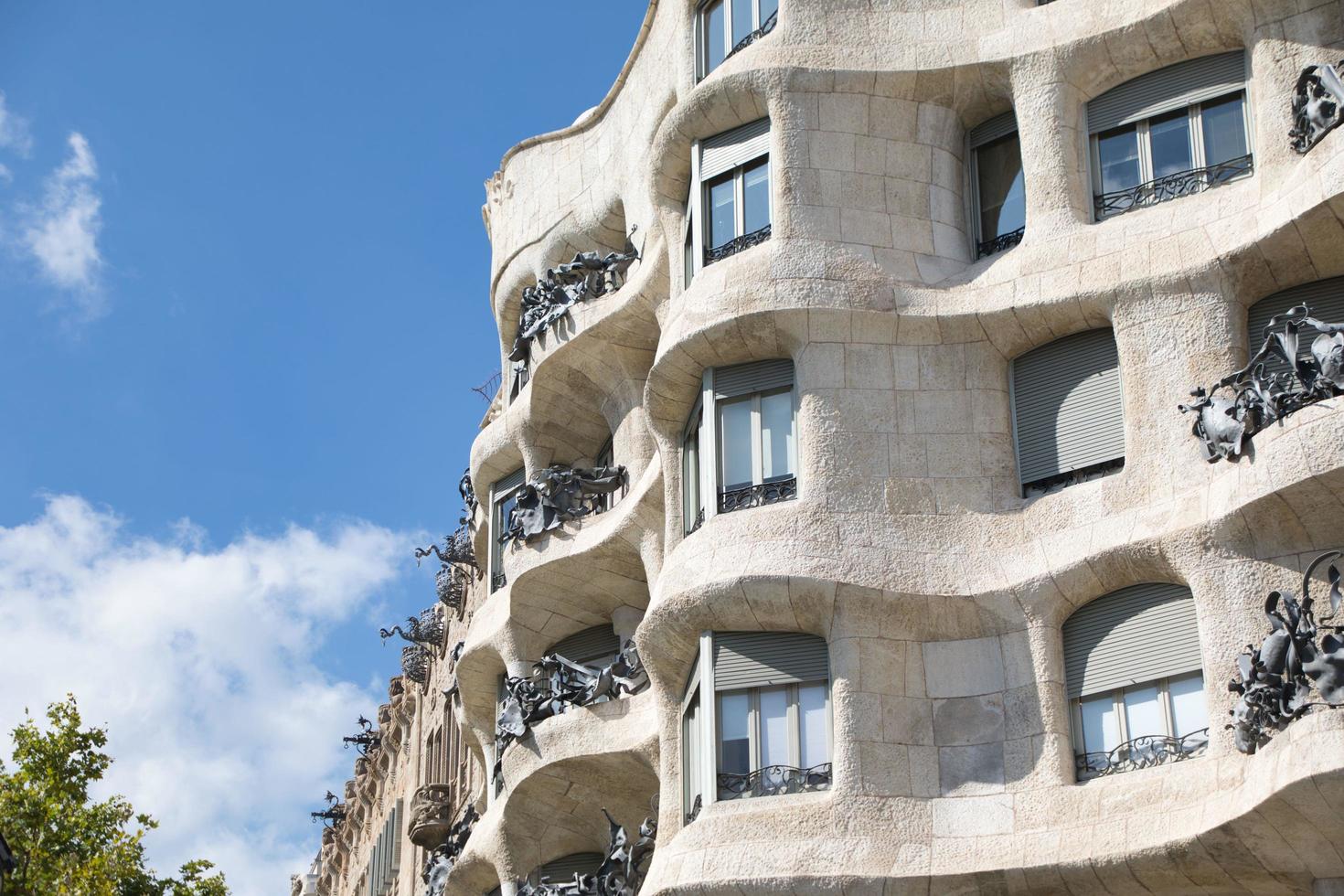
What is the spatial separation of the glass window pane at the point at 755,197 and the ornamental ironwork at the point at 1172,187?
13.3ft

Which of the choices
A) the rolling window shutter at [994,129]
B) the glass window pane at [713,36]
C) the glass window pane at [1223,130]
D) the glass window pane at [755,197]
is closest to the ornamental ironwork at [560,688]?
the glass window pane at [755,197]

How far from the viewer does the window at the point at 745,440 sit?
78.5 ft

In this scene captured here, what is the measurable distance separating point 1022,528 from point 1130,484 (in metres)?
1.37

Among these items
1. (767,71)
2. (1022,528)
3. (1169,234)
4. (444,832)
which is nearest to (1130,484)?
(1022,528)

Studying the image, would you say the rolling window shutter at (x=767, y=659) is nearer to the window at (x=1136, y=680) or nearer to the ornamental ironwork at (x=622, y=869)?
the window at (x=1136, y=680)

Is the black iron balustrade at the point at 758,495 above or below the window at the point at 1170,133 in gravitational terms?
below

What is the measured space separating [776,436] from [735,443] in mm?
566

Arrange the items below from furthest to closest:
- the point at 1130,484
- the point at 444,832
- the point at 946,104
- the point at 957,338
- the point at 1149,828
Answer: the point at 444,832
the point at 946,104
the point at 957,338
the point at 1130,484
the point at 1149,828

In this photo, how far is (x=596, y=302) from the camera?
3031 centimetres

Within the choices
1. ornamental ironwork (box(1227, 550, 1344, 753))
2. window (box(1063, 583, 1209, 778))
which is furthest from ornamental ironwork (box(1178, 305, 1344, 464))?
window (box(1063, 583, 1209, 778))

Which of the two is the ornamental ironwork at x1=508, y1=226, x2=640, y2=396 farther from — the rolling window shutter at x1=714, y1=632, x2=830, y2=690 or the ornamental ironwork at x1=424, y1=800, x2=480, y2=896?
the rolling window shutter at x1=714, y1=632, x2=830, y2=690

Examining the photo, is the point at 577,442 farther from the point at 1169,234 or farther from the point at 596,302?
the point at 1169,234

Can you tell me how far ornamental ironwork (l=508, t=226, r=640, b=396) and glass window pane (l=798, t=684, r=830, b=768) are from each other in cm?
957

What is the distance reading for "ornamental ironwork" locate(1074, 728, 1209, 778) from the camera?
20594 mm
